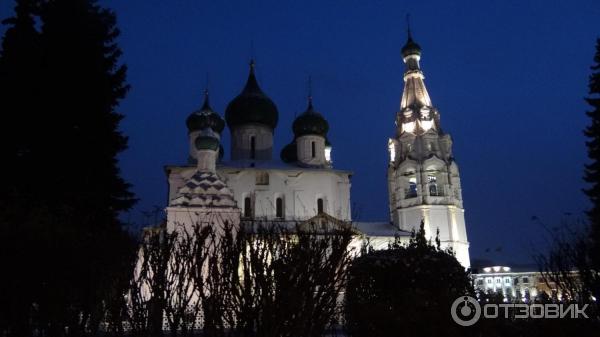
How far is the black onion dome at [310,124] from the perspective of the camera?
3734cm

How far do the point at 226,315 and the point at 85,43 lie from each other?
12.8 meters

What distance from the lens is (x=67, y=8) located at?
17.0 m

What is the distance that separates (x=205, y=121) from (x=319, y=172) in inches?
349

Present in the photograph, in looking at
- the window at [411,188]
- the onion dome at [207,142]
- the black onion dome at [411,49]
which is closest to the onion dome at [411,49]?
the black onion dome at [411,49]

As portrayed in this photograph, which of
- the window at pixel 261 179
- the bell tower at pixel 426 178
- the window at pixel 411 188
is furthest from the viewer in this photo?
the window at pixel 411 188

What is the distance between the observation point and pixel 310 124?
37406mm

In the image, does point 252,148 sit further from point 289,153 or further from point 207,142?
point 207,142

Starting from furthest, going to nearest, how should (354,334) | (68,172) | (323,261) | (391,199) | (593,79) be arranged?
(391,199) < (593,79) < (68,172) < (354,334) < (323,261)

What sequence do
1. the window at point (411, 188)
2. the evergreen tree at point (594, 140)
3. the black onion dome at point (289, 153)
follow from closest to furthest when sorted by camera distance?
the evergreen tree at point (594, 140)
the window at point (411, 188)
the black onion dome at point (289, 153)

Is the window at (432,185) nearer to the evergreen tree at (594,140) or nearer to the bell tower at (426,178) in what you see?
the bell tower at (426,178)

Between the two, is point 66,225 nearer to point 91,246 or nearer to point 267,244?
point 91,246

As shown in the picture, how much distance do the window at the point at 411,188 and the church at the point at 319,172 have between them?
71 mm

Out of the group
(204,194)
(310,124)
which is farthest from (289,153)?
(204,194)

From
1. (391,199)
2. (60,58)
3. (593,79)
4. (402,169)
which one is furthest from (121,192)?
(391,199)
